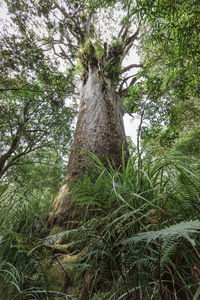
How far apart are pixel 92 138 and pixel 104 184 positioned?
97 centimetres

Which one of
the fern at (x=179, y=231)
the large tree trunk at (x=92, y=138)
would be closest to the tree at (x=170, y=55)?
the large tree trunk at (x=92, y=138)

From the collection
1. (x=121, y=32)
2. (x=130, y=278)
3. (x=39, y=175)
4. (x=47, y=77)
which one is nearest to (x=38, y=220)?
(x=130, y=278)

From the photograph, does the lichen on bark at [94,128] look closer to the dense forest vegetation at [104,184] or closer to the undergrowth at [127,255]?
the dense forest vegetation at [104,184]

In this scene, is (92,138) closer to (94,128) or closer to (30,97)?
(94,128)

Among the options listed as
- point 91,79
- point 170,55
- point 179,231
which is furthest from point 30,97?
point 179,231

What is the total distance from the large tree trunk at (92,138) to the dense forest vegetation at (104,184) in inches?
0.5

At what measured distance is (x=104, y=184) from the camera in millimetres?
878

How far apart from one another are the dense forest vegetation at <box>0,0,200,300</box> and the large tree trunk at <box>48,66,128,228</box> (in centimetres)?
1

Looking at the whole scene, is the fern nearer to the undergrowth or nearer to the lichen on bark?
the undergrowth

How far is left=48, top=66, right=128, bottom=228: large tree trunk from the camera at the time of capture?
1.18m

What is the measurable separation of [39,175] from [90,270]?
5578mm

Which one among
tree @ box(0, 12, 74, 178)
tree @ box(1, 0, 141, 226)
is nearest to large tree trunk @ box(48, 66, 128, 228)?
tree @ box(1, 0, 141, 226)

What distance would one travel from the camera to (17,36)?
2791 mm

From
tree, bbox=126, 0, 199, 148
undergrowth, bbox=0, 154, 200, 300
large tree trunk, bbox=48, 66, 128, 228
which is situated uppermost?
tree, bbox=126, 0, 199, 148
